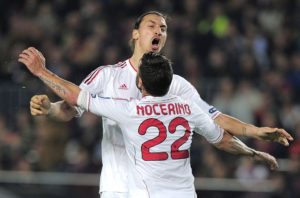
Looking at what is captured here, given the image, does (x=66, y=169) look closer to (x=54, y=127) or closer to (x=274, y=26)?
(x=54, y=127)

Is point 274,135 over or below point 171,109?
below

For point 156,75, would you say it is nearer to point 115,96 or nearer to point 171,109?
point 171,109

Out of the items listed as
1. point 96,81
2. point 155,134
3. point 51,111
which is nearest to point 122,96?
point 96,81

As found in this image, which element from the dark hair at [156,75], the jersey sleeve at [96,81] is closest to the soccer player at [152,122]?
the dark hair at [156,75]

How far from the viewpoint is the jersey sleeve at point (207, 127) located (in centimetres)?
600

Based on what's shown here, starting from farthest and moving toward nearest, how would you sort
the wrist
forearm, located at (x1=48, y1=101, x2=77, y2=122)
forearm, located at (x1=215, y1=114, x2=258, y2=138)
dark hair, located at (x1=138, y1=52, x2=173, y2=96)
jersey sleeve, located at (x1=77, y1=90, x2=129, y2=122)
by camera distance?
forearm, located at (x1=215, y1=114, x2=258, y2=138) → forearm, located at (x1=48, y1=101, x2=77, y2=122) → the wrist → jersey sleeve, located at (x1=77, y1=90, x2=129, y2=122) → dark hair, located at (x1=138, y1=52, x2=173, y2=96)

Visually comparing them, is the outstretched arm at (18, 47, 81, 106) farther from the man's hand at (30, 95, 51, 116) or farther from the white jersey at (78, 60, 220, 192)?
the white jersey at (78, 60, 220, 192)

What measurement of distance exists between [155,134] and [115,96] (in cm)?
70

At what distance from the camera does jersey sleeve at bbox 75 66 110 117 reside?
645 cm

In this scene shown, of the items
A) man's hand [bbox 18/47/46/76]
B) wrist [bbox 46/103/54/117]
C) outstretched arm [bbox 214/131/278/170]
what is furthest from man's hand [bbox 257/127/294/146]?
man's hand [bbox 18/47/46/76]

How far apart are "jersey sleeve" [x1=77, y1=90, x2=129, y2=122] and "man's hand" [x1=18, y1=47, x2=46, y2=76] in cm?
33

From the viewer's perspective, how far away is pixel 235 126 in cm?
650

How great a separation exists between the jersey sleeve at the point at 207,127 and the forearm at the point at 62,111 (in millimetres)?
938

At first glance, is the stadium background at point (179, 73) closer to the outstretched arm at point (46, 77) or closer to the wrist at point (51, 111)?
Answer: the wrist at point (51, 111)
